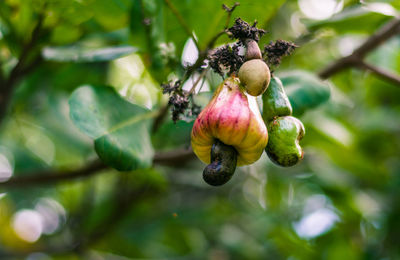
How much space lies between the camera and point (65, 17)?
129 centimetres

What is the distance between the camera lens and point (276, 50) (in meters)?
0.82

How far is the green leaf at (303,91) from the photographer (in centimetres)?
112

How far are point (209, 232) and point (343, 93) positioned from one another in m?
1.25

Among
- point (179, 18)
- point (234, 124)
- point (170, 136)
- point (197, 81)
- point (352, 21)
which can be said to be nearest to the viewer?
point (234, 124)

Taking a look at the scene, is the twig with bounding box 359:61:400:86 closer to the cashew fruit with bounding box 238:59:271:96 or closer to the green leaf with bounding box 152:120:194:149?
the green leaf with bounding box 152:120:194:149

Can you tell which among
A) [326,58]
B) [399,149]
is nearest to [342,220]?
[399,149]

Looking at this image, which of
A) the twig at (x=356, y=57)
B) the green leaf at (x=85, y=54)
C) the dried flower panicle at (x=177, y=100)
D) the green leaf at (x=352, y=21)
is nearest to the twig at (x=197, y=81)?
the dried flower panicle at (x=177, y=100)

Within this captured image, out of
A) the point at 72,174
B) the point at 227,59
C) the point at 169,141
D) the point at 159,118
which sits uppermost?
the point at 227,59

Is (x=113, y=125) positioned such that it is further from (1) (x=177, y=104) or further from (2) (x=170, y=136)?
(2) (x=170, y=136)

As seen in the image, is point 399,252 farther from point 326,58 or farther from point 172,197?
point 172,197

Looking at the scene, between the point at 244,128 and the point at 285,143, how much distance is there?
8 cm

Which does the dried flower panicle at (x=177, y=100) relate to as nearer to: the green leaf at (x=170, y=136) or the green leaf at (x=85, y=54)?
the green leaf at (x=85, y=54)

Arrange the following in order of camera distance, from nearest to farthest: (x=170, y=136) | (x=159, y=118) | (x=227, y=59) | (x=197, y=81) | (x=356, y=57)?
1. (x=227, y=59)
2. (x=197, y=81)
3. (x=159, y=118)
4. (x=356, y=57)
5. (x=170, y=136)

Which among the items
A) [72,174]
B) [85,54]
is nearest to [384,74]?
[85,54]
